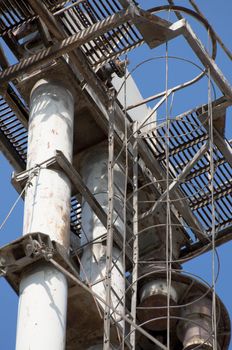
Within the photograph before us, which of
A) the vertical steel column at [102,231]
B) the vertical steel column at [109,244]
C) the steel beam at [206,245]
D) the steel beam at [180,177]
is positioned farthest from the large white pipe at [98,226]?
the steel beam at [206,245]

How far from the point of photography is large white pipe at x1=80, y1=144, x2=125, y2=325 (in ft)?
75.6

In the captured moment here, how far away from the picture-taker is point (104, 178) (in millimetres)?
24875

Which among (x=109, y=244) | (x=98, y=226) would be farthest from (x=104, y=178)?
(x=109, y=244)

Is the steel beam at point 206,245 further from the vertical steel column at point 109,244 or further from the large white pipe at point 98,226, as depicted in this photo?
the vertical steel column at point 109,244

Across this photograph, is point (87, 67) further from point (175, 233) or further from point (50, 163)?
point (175, 233)

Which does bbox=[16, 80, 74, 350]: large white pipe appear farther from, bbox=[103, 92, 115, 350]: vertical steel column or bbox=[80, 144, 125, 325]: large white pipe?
bbox=[80, 144, 125, 325]: large white pipe

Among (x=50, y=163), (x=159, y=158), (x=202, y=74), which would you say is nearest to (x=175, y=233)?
(x=159, y=158)

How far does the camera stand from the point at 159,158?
2652 cm

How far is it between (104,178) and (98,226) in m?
1.10

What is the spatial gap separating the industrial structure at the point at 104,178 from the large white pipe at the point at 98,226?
2cm

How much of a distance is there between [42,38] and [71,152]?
1.97 meters

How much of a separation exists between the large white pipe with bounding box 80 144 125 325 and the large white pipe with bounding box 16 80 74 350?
1294mm

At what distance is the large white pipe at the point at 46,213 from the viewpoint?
20.1 meters

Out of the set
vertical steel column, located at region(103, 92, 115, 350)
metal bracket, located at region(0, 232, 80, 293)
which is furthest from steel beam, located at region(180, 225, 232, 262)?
metal bracket, located at region(0, 232, 80, 293)
